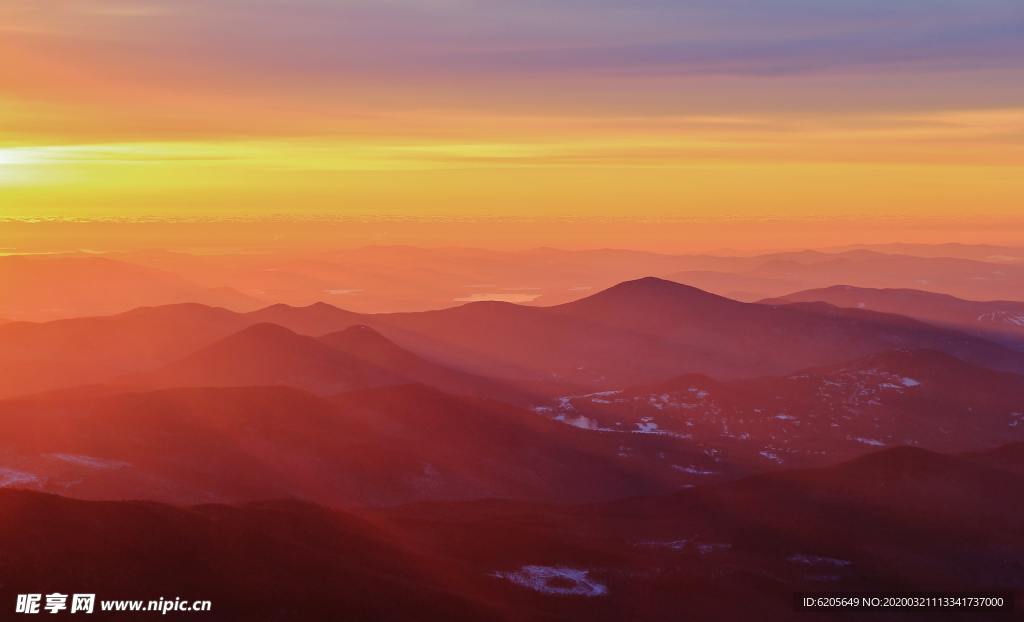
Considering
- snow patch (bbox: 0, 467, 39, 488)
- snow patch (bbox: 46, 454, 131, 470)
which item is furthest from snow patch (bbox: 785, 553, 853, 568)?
snow patch (bbox: 0, 467, 39, 488)

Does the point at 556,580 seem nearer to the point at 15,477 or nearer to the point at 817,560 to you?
the point at 817,560

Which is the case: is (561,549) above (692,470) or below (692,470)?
above

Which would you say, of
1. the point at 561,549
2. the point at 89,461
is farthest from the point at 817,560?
the point at 89,461

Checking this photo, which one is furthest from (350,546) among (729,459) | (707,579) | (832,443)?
(832,443)

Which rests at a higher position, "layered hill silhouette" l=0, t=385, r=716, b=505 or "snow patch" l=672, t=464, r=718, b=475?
"layered hill silhouette" l=0, t=385, r=716, b=505

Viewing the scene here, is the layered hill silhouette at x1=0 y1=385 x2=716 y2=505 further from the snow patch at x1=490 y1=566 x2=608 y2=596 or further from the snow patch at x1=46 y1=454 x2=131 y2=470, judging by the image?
the snow patch at x1=490 y1=566 x2=608 y2=596

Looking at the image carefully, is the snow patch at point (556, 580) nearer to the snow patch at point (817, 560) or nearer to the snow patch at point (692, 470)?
the snow patch at point (817, 560)

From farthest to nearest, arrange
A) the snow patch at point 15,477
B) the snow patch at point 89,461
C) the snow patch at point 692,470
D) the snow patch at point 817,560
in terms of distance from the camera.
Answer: the snow patch at point 692,470 → the snow patch at point 89,461 → the snow patch at point 15,477 → the snow patch at point 817,560

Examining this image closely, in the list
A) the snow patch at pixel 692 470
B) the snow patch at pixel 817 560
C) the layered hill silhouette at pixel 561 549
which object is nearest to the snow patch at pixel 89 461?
the layered hill silhouette at pixel 561 549
